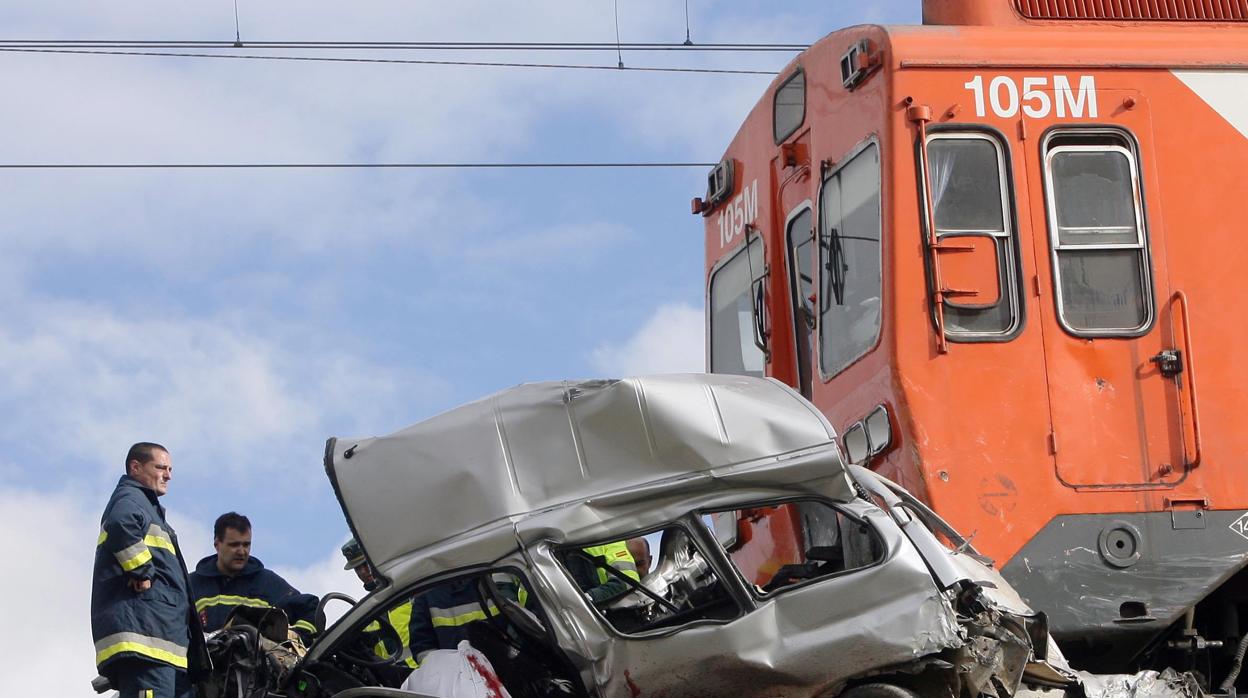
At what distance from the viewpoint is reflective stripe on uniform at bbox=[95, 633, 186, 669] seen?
7242mm

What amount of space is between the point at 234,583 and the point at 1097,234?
15.5ft

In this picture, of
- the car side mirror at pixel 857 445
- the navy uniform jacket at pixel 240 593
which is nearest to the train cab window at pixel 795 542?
the car side mirror at pixel 857 445

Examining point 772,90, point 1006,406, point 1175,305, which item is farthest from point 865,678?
point 772,90

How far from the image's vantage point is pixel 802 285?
8.55m

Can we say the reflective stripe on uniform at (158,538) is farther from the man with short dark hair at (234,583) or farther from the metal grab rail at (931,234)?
the metal grab rail at (931,234)

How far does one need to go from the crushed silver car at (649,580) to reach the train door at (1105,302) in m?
0.96

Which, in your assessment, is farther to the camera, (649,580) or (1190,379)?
(1190,379)

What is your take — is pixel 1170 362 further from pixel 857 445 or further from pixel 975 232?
pixel 857 445

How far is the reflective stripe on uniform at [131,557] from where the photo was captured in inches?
289

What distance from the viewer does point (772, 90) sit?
885 centimetres

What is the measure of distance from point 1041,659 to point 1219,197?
254 centimetres

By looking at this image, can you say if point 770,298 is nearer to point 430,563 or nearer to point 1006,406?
point 1006,406

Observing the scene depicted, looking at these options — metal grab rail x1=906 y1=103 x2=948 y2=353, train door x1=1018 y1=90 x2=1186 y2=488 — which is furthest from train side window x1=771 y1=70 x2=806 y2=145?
train door x1=1018 y1=90 x2=1186 y2=488

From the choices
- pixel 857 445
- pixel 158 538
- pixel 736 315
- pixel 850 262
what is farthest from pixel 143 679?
pixel 736 315
